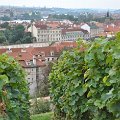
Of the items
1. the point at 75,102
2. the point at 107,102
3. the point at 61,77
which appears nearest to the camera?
the point at 107,102

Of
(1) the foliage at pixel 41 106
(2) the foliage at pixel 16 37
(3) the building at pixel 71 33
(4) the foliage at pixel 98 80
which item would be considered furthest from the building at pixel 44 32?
(4) the foliage at pixel 98 80

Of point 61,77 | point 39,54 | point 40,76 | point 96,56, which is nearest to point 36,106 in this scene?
point 61,77

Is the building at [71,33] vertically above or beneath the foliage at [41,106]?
beneath

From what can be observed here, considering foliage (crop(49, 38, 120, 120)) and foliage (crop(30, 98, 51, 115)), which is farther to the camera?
foliage (crop(30, 98, 51, 115))

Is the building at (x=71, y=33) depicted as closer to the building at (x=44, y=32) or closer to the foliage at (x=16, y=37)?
the building at (x=44, y=32)

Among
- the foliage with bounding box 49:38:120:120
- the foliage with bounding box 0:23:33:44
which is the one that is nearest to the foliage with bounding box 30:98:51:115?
the foliage with bounding box 49:38:120:120

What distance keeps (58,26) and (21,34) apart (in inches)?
777

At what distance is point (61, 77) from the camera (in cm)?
962

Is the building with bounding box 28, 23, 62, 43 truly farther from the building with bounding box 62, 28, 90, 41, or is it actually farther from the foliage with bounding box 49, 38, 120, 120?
the foliage with bounding box 49, 38, 120, 120

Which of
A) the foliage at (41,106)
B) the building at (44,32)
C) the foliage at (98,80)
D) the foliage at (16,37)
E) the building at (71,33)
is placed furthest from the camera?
the building at (71,33)

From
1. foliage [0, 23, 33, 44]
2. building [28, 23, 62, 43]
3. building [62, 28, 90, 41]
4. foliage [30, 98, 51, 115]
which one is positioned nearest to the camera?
foliage [30, 98, 51, 115]

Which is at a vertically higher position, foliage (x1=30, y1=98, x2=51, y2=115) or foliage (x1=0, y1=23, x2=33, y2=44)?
foliage (x1=30, y1=98, x2=51, y2=115)

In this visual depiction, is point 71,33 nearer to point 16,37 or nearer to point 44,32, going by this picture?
point 44,32

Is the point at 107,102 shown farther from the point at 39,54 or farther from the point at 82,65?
the point at 39,54
